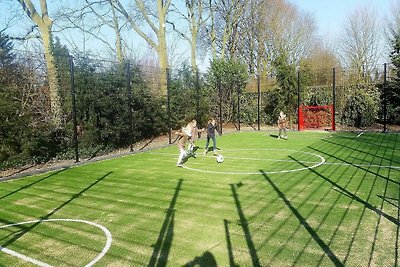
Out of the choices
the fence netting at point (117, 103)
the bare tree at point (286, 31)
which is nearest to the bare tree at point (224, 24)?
the bare tree at point (286, 31)

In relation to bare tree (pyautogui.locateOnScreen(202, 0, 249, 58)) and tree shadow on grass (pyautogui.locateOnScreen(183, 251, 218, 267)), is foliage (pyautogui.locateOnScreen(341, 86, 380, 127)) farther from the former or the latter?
tree shadow on grass (pyautogui.locateOnScreen(183, 251, 218, 267))

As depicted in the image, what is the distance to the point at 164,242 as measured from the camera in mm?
4449

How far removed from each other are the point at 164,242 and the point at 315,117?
756 inches

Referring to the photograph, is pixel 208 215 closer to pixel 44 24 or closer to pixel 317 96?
pixel 44 24

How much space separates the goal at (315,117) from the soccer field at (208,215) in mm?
11449

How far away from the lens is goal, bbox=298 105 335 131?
21.1 meters

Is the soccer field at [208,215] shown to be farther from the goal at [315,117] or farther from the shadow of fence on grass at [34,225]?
the goal at [315,117]

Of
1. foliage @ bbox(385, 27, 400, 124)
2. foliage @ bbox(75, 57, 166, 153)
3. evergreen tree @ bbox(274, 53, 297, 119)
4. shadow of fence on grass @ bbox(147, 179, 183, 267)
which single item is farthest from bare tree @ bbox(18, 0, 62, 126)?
foliage @ bbox(385, 27, 400, 124)

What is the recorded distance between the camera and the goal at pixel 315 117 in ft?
69.4

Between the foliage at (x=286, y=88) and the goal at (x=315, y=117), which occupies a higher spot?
the foliage at (x=286, y=88)

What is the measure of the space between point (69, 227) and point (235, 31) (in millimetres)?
29008

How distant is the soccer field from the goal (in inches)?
451

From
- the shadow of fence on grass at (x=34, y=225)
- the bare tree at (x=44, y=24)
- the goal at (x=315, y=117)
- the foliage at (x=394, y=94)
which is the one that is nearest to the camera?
the shadow of fence on grass at (x=34, y=225)

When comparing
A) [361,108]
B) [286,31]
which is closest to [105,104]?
[361,108]
